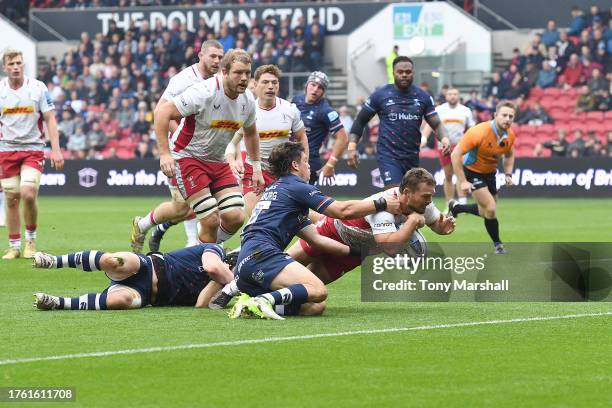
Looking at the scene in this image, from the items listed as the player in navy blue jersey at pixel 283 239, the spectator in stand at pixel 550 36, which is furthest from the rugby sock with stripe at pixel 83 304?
the spectator in stand at pixel 550 36

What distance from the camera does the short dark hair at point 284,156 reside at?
1001 cm

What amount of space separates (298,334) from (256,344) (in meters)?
0.58

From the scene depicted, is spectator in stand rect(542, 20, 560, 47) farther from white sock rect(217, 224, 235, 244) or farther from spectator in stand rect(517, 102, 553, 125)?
white sock rect(217, 224, 235, 244)

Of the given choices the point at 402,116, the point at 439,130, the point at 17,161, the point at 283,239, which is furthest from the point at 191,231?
the point at 283,239

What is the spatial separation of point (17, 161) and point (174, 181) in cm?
272

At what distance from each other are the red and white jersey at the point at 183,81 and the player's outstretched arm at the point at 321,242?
12.5 ft

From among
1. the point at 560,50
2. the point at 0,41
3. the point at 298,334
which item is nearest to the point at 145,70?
the point at 0,41

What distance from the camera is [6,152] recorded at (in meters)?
15.7

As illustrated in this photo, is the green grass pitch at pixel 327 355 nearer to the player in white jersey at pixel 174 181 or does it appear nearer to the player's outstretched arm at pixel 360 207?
the player's outstretched arm at pixel 360 207

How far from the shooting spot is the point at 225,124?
40.2 feet

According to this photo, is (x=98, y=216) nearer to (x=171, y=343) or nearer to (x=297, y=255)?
(x=297, y=255)

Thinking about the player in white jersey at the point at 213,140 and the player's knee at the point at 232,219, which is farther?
the player's knee at the point at 232,219

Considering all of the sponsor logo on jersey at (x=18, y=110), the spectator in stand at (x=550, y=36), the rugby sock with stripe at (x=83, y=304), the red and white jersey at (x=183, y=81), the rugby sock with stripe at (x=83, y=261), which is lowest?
the rugby sock with stripe at (x=83, y=304)

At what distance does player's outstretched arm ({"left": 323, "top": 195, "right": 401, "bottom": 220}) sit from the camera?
383 inches
